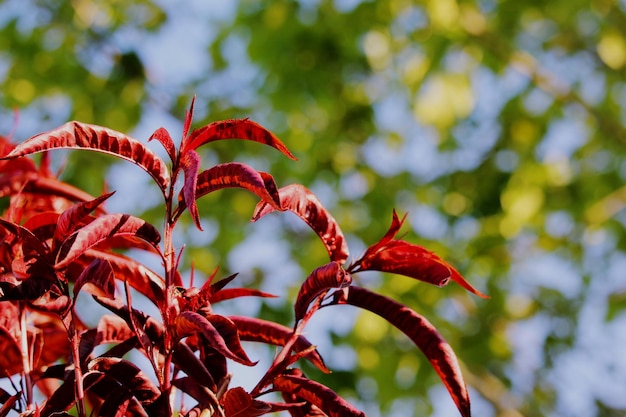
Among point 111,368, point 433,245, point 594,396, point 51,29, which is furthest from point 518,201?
point 111,368

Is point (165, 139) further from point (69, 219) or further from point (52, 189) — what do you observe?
point (52, 189)

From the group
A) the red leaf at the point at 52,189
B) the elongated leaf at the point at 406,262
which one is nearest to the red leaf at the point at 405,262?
the elongated leaf at the point at 406,262

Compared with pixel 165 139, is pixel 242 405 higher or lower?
lower

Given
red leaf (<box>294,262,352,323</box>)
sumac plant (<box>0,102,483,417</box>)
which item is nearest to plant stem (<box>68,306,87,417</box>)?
sumac plant (<box>0,102,483,417</box>)

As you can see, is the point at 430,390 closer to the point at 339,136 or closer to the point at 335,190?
the point at 335,190

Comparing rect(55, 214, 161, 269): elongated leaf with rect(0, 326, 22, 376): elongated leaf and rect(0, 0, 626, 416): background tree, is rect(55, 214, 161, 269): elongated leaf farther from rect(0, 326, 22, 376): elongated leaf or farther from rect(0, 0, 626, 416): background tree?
rect(0, 0, 626, 416): background tree

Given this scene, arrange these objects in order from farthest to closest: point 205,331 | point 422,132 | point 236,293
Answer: point 422,132 → point 236,293 → point 205,331

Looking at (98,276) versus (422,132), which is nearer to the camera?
(98,276)

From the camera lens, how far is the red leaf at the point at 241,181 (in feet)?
1.11

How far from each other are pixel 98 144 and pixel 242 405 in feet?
0.43

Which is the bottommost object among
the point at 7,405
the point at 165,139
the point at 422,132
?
the point at 7,405

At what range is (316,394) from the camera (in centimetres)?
38

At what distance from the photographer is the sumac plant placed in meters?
0.35

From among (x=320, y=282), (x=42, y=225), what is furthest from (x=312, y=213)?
(x=42, y=225)
